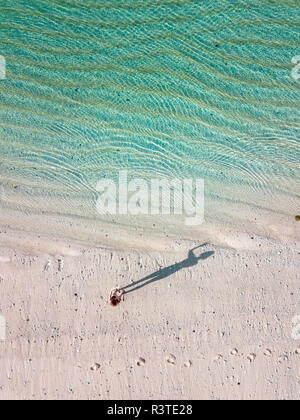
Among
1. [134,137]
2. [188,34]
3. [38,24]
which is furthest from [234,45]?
[38,24]

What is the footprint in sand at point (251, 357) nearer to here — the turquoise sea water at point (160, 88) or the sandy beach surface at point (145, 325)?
the sandy beach surface at point (145, 325)

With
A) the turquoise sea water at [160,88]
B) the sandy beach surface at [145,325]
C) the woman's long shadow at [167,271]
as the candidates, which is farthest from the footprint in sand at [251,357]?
the turquoise sea water at [160,88]

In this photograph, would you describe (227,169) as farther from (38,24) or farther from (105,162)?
(38,24)

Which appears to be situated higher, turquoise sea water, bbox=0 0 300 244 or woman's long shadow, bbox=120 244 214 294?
turquoise sea water, bbox=0 0 300 244

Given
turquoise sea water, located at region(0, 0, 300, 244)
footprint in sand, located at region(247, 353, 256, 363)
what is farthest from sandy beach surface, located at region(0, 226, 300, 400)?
turquoise sea water, located at region(0, 0, 300, 244)

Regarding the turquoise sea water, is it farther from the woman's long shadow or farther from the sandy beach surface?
the sandy beach surface

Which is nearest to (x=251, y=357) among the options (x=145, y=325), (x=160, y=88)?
(x=145, y=325)
